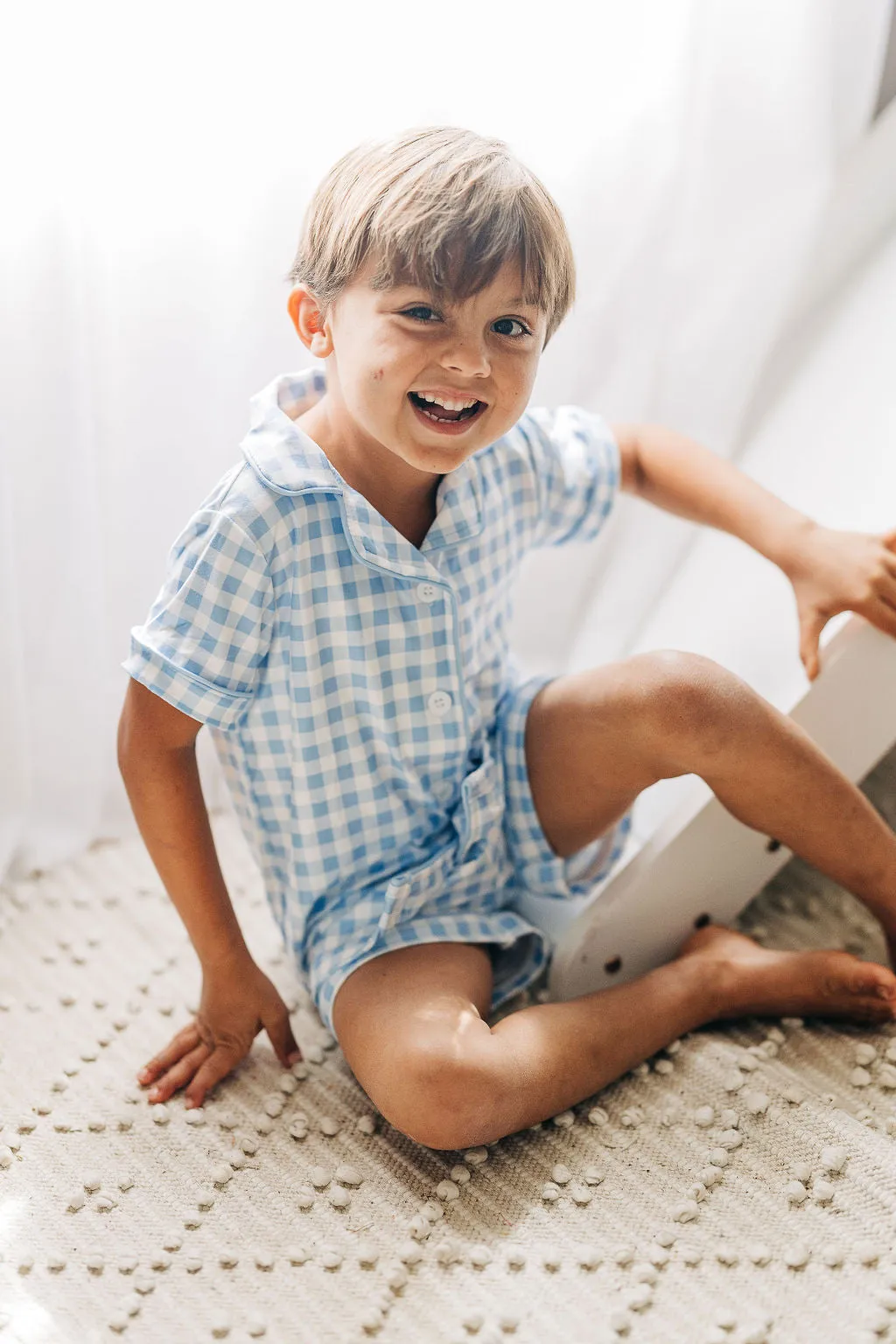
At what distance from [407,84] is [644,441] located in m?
0.35

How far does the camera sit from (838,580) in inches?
39.6

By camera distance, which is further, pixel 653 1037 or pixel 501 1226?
pixel 653 1037

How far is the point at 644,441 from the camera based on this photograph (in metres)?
1.11

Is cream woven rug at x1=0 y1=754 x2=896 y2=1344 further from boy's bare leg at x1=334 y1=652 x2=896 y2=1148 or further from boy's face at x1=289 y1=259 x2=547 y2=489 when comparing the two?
boy's face at x1=289 y1=259 x2=547 y2=489

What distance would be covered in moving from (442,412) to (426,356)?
0.05 metres

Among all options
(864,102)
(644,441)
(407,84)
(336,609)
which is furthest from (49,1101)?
(864,102)

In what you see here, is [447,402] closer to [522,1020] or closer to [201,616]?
[201,616]

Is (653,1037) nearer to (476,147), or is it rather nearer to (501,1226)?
(501,1226)

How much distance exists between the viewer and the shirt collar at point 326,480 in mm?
892

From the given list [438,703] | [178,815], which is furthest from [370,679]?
[178,815]

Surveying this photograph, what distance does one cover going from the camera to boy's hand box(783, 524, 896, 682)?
99 cm

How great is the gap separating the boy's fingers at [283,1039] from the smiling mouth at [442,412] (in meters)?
0.47

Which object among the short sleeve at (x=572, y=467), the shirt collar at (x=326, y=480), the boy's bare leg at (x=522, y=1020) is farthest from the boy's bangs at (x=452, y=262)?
the boy's bare leg at (x=522, y=1020)

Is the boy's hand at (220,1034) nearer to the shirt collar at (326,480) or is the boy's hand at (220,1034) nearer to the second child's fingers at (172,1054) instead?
the second child's fingers at (172,1054)
